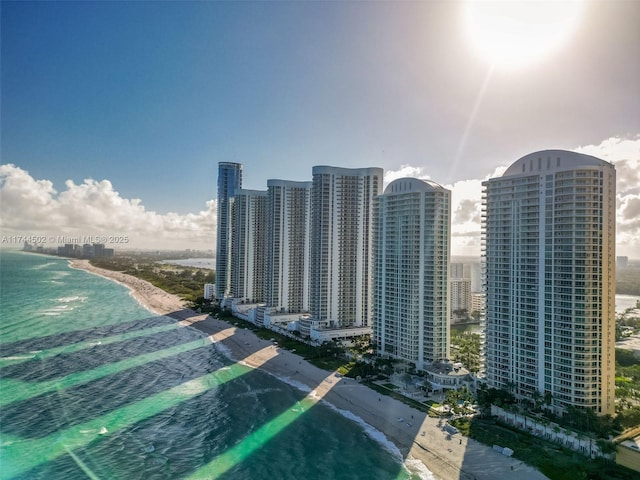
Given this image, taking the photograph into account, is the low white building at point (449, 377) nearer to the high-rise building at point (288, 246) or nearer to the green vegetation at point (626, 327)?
the high-rise building at point (288, 246)

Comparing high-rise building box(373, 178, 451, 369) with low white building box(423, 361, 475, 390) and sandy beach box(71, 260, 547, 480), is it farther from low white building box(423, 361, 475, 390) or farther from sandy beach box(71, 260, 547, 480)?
sandy beach box(71, 260, 547, 480)

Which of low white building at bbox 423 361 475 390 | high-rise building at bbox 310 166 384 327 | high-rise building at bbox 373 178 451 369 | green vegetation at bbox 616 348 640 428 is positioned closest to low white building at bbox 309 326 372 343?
high-rise building at bbox 310 166 384 327

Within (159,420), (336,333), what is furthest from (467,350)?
(159,420)

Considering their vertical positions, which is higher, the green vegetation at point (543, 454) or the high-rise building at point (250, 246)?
the high-rise building at point (250, 246)

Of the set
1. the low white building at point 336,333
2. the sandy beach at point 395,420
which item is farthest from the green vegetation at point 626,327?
the sandy beach at point 395,420

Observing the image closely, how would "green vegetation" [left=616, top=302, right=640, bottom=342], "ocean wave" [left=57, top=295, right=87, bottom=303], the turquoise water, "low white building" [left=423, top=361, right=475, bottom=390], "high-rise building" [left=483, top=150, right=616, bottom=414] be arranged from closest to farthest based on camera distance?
the turquoise water
"high-rise building" [left=483, top=150, right=616, bottom=414]
"low white building" [left=423, top=361, right=475, bottom=390]
"green vegetation" [left=616, top=302, right=640, bottom=342]
"ocean wave" [left=57, top=295, right=87, bottom=303]

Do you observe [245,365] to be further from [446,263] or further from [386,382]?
[446,263]

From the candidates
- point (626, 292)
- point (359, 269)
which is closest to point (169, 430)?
point (359, 269)

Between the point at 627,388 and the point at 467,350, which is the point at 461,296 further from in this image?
the point at 627,388
